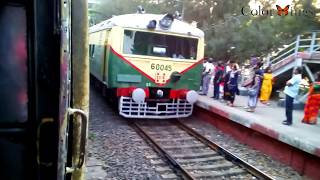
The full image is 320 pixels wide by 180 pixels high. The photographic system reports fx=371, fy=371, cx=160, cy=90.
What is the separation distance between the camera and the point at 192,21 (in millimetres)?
23609

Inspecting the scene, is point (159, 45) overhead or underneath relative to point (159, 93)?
overhead

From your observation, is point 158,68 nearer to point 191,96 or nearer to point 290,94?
point 191,96

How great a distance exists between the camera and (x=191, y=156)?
7.07m

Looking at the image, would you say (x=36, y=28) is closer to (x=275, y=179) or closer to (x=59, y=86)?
(x=59, y=86)

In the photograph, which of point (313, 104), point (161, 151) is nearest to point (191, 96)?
point (161, 151)

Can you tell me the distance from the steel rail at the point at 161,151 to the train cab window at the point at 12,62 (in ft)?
15.2

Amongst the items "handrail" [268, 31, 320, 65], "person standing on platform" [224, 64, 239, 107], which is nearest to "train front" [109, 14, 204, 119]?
"person standing on platform" [224, 64, 239, 107]

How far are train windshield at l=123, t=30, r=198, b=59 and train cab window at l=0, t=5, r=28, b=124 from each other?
766cm

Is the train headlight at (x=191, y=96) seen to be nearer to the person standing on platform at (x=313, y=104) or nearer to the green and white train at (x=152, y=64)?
the green and white train at (x=152, y=64)

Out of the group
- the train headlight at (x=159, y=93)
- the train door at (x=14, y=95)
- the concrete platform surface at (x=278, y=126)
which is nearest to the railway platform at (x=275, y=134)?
the concrete platform surface at (x=278, y=126)

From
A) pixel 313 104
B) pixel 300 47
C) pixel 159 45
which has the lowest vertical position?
pixel 313 104

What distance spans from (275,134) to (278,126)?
788 mm

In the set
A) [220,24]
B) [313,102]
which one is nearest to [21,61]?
[313,102]

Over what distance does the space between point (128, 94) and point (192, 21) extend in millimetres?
15475
